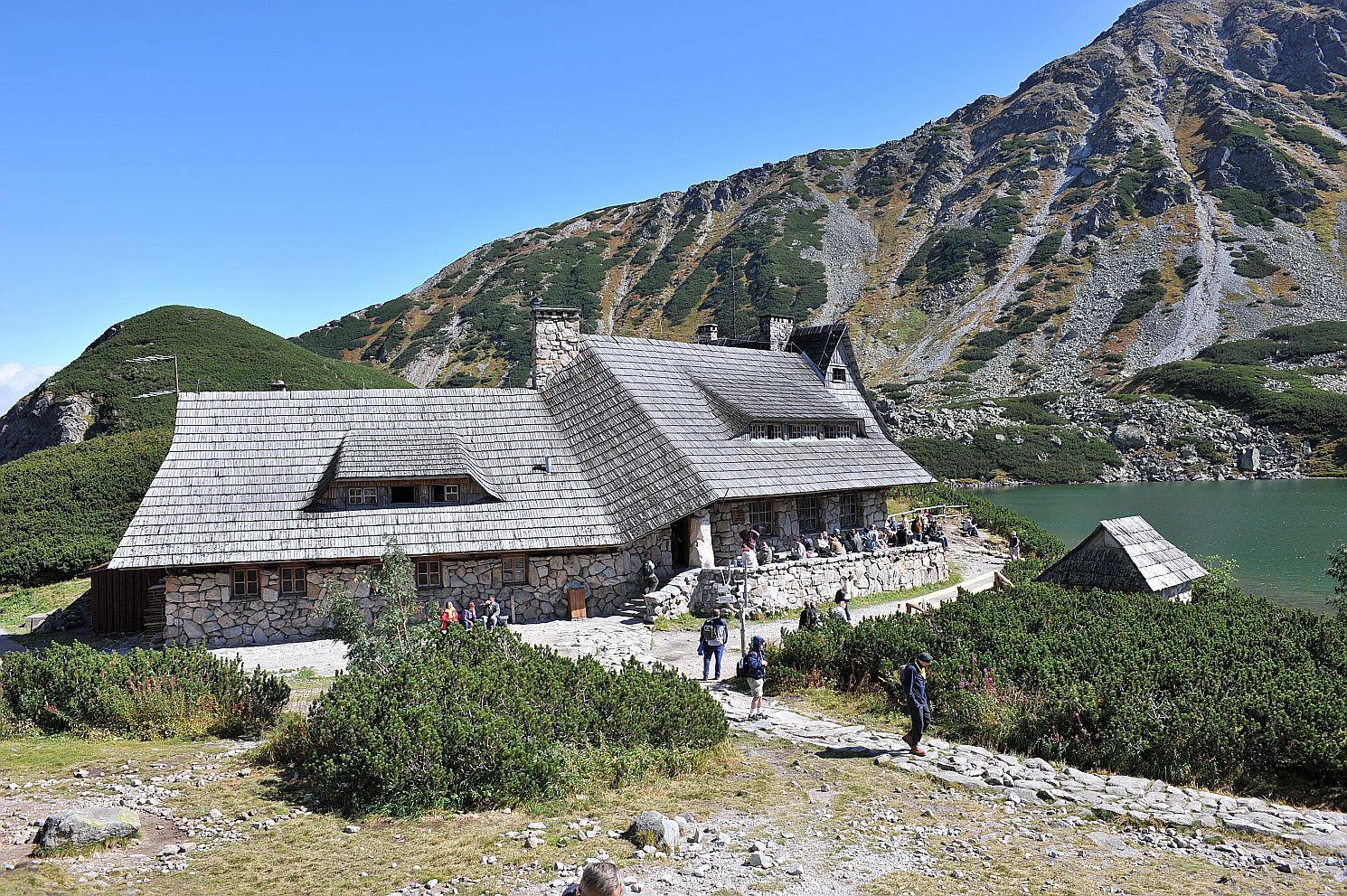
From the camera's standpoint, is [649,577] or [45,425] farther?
[45,425]

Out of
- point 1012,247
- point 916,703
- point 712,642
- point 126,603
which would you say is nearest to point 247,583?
point 126,603

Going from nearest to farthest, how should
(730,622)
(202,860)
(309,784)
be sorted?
(202,860) < (309,784) < (730,622)

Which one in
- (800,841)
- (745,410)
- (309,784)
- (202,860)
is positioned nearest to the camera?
(202,860)

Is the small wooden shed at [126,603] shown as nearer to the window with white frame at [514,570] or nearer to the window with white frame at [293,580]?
the window with white frame at [293,580]

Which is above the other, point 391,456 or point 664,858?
point 391,456

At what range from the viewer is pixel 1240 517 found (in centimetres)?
5425

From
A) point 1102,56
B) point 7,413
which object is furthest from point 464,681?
point 1102,56

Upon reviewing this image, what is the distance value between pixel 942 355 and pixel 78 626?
117712 mm

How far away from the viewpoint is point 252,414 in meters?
24.5

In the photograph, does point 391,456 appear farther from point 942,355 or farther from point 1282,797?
point 942,355

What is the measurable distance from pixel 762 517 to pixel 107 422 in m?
41.3

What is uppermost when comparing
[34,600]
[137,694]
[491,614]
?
[34,600]

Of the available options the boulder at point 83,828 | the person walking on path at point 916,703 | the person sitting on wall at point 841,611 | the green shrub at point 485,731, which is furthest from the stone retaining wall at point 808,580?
the boulder at point 83,828

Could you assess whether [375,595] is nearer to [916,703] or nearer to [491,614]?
[491,614]
